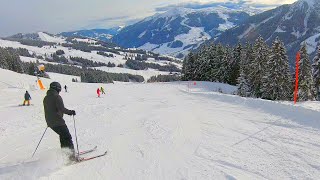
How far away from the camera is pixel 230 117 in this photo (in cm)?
1612

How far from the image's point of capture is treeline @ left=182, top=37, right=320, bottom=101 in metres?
47.9

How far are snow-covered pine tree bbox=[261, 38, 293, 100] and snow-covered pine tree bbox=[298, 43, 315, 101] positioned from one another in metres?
2.49

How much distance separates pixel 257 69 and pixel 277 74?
6723 mm

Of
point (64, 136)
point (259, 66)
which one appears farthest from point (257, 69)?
point (64, 136)

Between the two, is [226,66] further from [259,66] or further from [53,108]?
[53,108]

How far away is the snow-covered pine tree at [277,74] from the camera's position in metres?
49.3

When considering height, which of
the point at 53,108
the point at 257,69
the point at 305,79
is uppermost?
the point at 53,108

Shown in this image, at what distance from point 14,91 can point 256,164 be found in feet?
191

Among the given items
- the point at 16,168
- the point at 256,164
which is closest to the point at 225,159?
the point at 256,164

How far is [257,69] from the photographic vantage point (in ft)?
183

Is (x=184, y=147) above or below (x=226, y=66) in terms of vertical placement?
below

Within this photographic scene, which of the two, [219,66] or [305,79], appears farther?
[219,66]

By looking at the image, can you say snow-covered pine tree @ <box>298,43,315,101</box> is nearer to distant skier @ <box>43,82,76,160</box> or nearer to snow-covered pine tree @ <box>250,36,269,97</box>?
snow-covered pine tree @ <box>250,36,269,97</box>

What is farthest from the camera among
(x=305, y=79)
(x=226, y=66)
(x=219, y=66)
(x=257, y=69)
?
(x=219, y=66)
